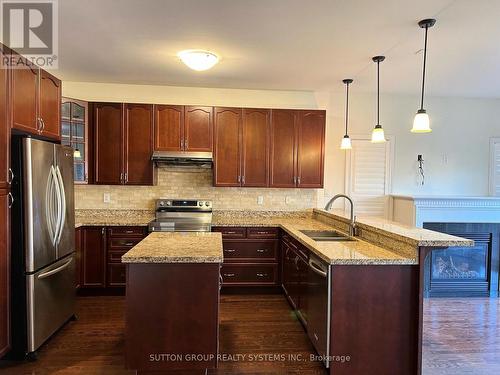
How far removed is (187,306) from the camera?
216cm

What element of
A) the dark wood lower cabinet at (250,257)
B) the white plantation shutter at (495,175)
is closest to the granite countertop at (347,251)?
the dark wood lower cabinet at (250,257)

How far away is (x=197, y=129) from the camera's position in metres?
4.11

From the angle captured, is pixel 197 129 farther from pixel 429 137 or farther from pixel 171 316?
pixel 429 137

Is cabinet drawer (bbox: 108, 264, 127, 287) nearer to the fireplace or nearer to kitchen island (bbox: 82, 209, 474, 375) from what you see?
kitchen island (bbox: 82, 209, 474, 375)

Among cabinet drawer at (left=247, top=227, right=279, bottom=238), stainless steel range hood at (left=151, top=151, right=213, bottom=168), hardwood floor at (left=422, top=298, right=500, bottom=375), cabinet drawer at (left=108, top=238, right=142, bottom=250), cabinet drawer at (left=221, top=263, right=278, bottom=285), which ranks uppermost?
stainless steel range hood at (left=151, top=151, right=213, bottom=168)

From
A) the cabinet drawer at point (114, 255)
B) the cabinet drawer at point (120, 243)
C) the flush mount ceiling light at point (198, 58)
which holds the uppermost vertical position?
the flush mount ceiling light at point (198, 58)

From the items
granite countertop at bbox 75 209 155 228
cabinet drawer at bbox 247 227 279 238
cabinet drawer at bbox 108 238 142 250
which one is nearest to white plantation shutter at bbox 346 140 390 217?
cabinet drawer at bbox 247 227 279 238

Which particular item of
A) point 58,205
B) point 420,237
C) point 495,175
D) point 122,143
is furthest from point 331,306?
point 495,175

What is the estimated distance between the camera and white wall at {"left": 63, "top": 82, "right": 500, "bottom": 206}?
470 cm

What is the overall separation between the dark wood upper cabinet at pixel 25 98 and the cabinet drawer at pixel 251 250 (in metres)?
2.28

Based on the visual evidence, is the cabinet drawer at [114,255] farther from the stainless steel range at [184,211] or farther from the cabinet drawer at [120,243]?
the stainless steel range at [184,211]

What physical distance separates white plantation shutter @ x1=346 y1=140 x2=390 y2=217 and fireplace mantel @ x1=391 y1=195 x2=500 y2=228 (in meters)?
0.66

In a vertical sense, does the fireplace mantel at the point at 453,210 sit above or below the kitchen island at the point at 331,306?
above

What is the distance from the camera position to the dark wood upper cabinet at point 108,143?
399cm
